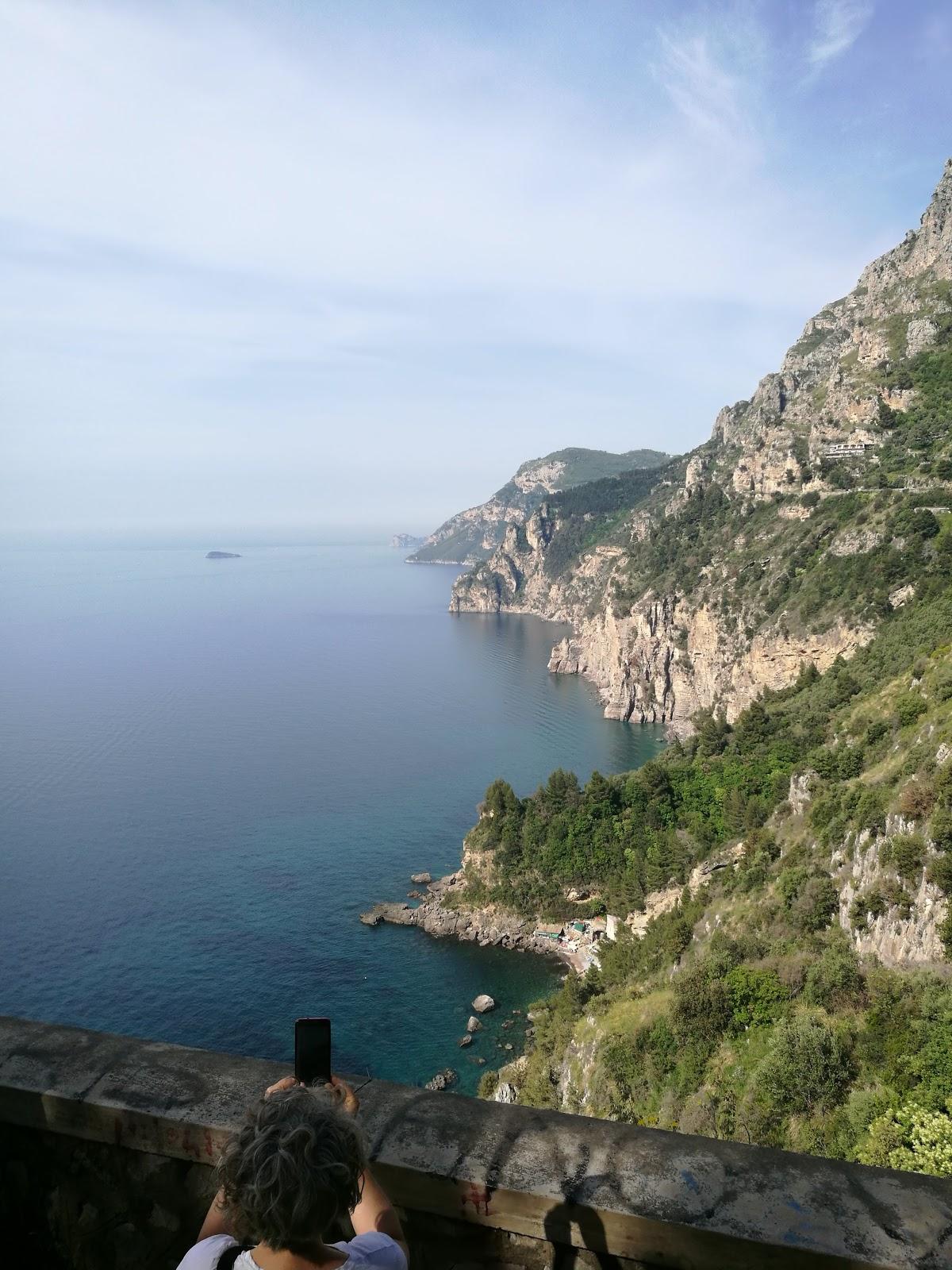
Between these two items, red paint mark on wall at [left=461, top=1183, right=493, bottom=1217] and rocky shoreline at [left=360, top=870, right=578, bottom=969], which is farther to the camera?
rocky shoreline at [left=360, top=870, right=578, bottom=969]

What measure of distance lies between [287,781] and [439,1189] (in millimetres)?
59642

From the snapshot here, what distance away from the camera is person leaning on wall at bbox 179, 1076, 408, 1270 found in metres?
1.88

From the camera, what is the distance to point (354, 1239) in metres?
2.07

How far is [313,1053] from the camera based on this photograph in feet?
7.86

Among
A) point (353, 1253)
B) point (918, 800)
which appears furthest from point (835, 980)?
point (353, 1253)

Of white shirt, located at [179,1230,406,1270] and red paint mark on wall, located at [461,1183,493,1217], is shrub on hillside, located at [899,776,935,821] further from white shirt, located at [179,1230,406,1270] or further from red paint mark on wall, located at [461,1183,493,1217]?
white shirt, located at [179,1230,406,1270]

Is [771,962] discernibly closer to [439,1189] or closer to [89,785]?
[439,1189]

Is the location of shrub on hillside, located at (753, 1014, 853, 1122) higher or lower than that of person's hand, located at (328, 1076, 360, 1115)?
lower

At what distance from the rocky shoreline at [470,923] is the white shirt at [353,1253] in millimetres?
39429

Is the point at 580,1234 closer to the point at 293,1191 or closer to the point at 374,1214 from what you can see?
the point at 374,1214

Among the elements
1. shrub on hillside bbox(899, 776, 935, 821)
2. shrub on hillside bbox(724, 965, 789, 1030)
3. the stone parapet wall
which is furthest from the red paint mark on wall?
shrub on hillside bbox(899, 776, 935, 821)

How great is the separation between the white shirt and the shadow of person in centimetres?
59

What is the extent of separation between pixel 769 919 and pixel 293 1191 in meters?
25.5

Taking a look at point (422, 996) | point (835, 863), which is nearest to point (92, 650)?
point (422, 996)
